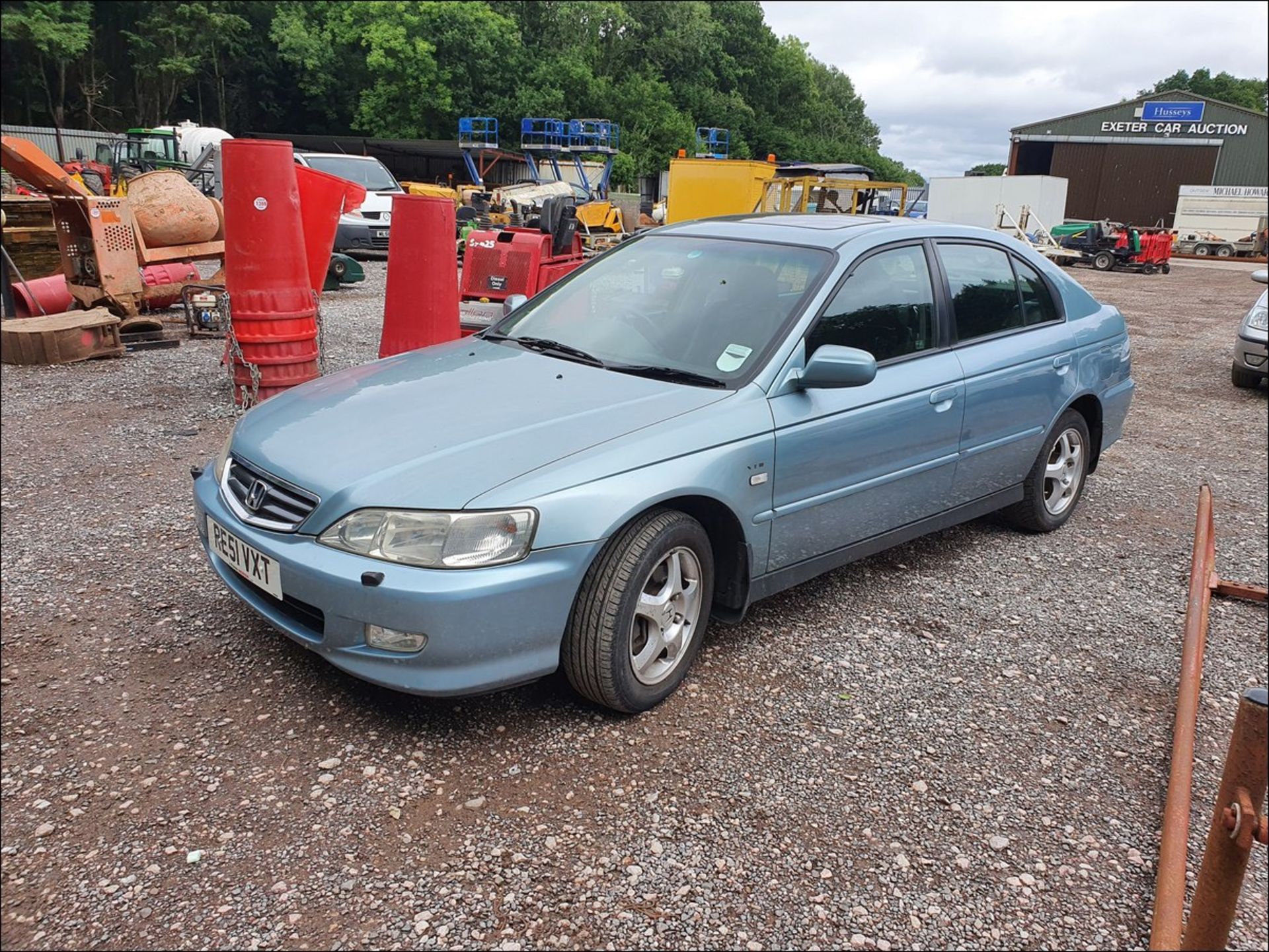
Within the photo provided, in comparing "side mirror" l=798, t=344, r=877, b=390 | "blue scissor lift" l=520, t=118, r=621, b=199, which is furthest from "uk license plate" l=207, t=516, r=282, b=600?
"blue scissor lift" l=520, t=118, r=621, b=199

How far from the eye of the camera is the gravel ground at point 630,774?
2.25m

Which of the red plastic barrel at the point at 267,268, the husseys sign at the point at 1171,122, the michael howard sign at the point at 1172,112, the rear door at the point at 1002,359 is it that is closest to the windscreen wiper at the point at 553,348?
the rear door at the point at 1002,359

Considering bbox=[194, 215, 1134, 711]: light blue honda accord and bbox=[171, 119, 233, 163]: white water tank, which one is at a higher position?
bbox=[171, 119, 233, 163]: white water tank

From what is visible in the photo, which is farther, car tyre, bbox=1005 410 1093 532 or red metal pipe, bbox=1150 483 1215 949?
car tyre, bbox=1005 410 1093 532

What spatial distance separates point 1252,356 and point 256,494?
9.44 m

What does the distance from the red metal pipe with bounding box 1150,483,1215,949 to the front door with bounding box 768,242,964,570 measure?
1065mm

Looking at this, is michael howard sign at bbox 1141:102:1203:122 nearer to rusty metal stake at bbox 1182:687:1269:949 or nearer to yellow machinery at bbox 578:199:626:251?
yellow machinery at bbox 578:199:626:251

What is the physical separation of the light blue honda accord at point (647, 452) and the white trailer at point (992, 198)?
2583 cm

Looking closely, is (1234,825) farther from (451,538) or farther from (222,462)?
(222,462)

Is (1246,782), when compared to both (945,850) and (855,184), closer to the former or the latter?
(945,850)

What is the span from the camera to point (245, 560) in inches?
117

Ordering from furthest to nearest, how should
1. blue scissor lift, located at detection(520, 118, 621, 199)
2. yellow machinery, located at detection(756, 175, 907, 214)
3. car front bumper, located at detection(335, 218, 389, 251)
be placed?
blue scissor lift, located at detection(520, 118, 621, 199) < yellow machinery, located at detection(756, 175, 907, 214) < car front bumper, located at detection(335, 218, 389, 251)

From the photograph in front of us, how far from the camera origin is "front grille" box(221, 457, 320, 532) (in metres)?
2.85

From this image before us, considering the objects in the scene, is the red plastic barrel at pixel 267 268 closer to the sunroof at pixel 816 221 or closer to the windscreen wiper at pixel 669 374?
the sunroof at pixel 816 221
